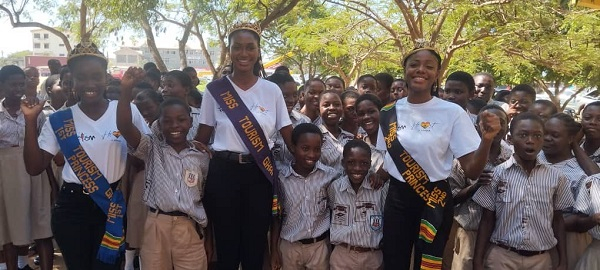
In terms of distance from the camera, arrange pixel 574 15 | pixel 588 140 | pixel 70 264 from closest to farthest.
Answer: pixel 70 264 < pixel 588 140 < pixel 574 15

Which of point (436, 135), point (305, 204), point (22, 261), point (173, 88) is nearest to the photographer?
point (436, 135)

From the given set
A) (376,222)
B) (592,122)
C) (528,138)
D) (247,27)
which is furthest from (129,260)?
(592,122)

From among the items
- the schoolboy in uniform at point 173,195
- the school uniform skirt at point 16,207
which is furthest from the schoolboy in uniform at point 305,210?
the school uniform skirt at point 16,207

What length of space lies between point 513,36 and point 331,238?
7.49 m

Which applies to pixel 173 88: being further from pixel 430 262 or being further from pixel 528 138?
pixel 528 138

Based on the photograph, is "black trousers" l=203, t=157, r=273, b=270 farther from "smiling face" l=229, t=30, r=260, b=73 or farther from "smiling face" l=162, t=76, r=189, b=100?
"smiling face" l=162, t=76, r=189, b=100

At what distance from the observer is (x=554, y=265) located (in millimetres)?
3211

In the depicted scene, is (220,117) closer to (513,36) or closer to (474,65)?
(513,36)

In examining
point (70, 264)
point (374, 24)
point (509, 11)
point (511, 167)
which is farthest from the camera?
point (374, 24)

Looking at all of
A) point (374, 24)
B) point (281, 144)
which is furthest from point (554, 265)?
A: point (374, 24)

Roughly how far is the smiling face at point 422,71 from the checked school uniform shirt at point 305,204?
101 centimetres

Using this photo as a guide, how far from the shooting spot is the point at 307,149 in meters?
3.57

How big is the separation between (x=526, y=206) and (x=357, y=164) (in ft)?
3.61

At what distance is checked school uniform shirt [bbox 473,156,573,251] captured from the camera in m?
3.15
